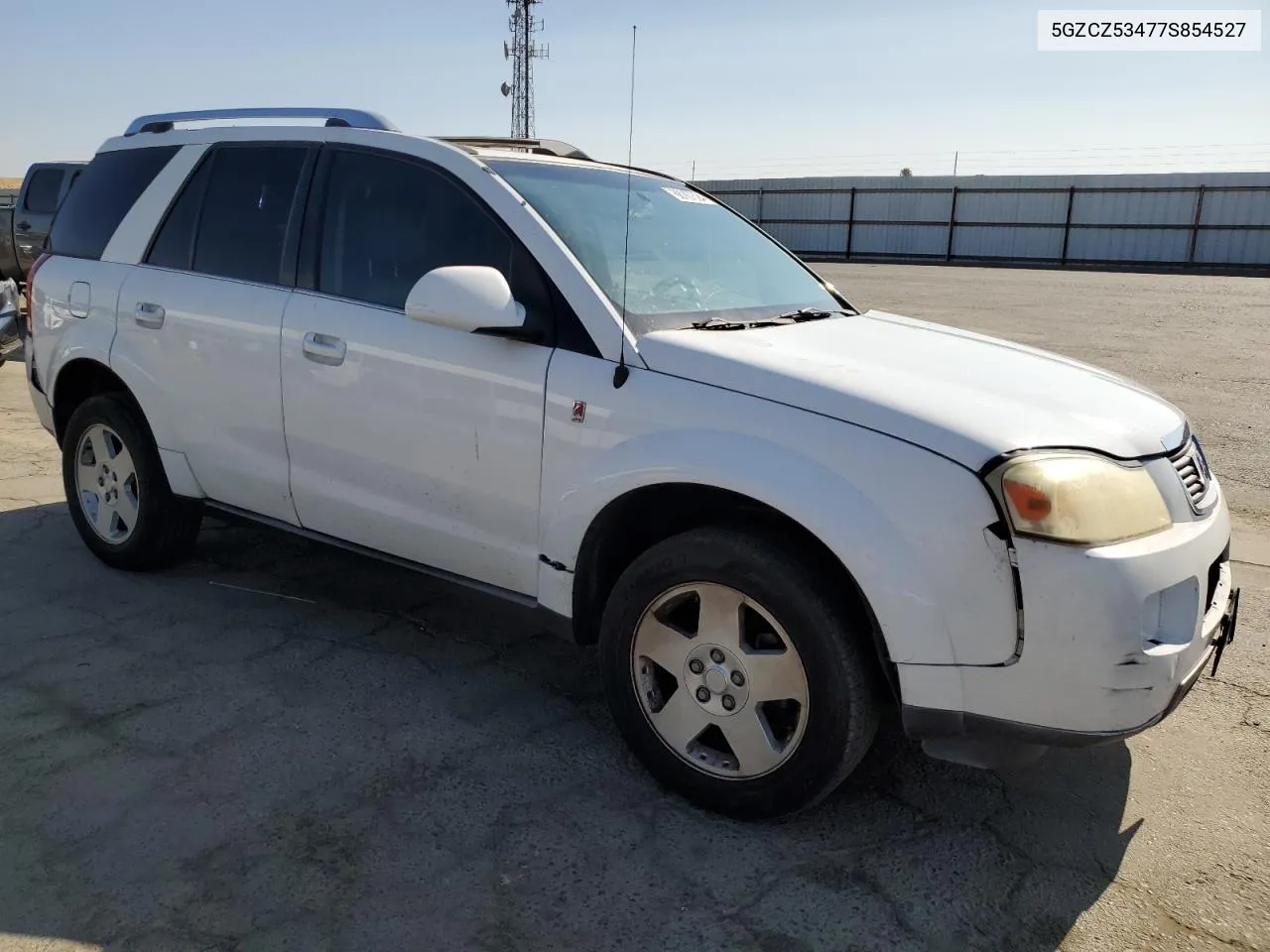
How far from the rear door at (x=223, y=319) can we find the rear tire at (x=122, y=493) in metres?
0.17

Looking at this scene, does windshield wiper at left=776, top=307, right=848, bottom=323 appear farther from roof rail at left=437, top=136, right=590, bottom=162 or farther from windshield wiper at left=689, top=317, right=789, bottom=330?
roof rail at left=437, top=136, right=590, bottom=162

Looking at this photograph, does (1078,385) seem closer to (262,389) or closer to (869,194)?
(262,389)

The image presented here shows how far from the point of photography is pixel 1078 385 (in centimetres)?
295

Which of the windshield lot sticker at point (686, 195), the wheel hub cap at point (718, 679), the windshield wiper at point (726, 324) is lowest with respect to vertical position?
the wheel hub cap at point (718, 679)

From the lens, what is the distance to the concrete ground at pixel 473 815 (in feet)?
7.79

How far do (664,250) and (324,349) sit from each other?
1208 mm

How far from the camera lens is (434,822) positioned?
8.98ft

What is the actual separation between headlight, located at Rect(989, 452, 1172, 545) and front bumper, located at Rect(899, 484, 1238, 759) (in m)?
0.03

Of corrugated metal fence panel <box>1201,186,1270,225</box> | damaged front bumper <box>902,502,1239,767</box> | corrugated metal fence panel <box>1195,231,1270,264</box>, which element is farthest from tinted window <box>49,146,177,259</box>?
corrugated metal fence panel <box>1201,186,1270,225</box>

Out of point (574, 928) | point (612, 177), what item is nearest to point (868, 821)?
point (574, 928)

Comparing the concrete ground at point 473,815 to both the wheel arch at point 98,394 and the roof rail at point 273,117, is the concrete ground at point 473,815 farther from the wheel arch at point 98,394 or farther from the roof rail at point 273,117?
the roof rail at point 273,117

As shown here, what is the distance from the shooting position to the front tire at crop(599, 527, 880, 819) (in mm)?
2512

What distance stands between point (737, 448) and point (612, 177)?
1.60 metres

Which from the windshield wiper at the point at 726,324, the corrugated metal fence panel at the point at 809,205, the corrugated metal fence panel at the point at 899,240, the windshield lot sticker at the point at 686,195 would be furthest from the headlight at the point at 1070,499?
the corrugated metal fence panel at the point at 809,205
